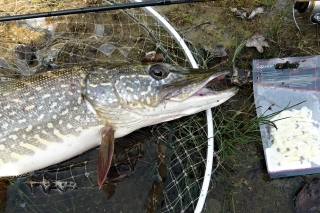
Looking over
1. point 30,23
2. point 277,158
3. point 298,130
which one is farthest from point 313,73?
point 30,23

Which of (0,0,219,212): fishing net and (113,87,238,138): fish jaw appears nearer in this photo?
(113,87,238,138): fish jaw

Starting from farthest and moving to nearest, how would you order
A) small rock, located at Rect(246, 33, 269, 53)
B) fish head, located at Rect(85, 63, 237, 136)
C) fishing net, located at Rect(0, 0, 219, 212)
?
small rock, located at Rect(246, 33, 269, 53) < fishing net, located at Rect(0, 0, 219, 212) < fish head, located at Rect(85, 63, 237, 136)

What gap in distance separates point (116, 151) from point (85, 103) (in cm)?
38

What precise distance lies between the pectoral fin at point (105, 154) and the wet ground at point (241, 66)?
0.27 meters

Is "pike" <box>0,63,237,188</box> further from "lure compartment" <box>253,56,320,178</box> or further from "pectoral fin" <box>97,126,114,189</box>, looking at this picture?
"lure compartment" <box>253,56,320,178</box>

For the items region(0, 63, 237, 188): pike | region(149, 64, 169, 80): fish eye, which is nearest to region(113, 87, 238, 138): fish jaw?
region(0, 63, 237, 188): pike

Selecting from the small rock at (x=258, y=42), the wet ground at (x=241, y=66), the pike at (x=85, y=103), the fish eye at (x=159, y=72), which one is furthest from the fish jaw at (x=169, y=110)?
the small rock at (x=258, y=42)

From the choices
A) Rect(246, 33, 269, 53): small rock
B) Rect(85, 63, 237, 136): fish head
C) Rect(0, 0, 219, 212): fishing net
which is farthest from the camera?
Rect(246, 33, 269, 53): small rock

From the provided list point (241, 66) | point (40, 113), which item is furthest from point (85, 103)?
point (241, 66)

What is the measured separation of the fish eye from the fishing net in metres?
0.20

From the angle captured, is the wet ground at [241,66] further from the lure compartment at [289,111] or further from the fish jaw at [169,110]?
the fish jaw at [169,110]

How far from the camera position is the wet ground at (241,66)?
1777mm

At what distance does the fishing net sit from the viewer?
5.67 ft

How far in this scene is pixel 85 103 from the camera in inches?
59.7
